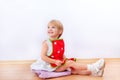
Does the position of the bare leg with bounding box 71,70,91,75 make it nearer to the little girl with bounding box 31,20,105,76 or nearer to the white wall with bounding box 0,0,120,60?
the little girl with bounding box 31,20,105,76

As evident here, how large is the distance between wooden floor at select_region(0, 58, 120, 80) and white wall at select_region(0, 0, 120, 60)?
0.05 m

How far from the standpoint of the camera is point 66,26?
2.12m

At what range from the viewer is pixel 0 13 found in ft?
6.86

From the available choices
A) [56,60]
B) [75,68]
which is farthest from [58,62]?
[75,68]

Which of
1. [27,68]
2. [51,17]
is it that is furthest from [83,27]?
[27,68]

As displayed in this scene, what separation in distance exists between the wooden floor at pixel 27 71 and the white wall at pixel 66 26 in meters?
0.05

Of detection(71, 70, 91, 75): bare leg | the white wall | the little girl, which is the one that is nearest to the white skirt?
the little girl

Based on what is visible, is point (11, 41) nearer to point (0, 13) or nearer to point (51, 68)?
point (0, 13)

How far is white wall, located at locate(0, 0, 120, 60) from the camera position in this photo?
82.4 inches

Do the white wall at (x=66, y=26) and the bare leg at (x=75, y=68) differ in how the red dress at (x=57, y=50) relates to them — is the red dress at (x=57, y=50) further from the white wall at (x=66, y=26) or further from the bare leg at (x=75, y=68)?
the white wall at (x=66, y=26)

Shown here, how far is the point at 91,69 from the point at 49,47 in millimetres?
346

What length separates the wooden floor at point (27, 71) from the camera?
180 cm

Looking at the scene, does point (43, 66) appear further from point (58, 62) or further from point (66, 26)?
point (66, 26)

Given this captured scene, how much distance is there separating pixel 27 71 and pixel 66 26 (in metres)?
0.50
